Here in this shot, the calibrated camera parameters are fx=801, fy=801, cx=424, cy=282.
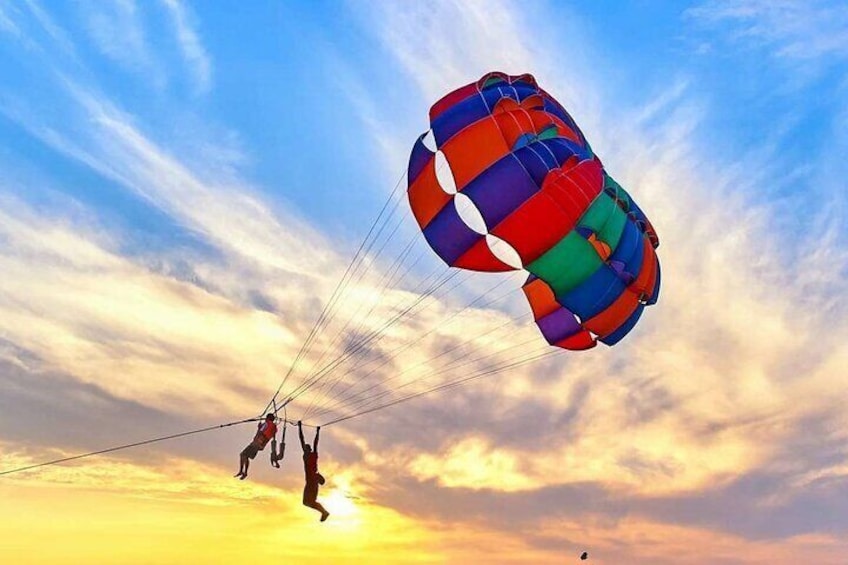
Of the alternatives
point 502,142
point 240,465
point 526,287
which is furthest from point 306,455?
point 502,142

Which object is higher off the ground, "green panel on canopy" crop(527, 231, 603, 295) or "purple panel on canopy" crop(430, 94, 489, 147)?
"purple panel on canopy" crop(430, 94, 489, 147)

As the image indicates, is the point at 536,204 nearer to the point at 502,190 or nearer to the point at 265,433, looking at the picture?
the point at 502,190

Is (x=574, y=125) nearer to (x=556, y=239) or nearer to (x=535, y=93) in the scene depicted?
(x=535, y=93)

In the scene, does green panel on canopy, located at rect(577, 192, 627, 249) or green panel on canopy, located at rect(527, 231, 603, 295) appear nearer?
green panel on canopy, located at rect(577, 192, 627, 249)

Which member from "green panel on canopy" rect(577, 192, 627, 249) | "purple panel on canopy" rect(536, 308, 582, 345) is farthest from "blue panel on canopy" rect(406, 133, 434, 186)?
"purple panel on canopy" rect(536, 308, 582, 345)

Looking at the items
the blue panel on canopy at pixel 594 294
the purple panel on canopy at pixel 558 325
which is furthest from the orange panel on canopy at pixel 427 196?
the purple panel on canopy at pixel 558 325

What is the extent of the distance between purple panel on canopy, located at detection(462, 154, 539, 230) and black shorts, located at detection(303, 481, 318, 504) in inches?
317

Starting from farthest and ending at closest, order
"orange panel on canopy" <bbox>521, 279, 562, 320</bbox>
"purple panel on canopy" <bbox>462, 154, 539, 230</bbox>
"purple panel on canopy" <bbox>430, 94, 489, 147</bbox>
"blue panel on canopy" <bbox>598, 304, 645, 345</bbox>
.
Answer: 1. "orange panel on canopy" <bbox>521, 279, 562, 320</bbox>
2. "blue panel on canopy" <bbox>598, 304, 645, 345</bbox>
3. "purple panel on canopy" <bbox>430, 94, 489, 147</bbox>
4. "purple panel on canopy" <bbox>462, 154, 539, 230</bbox>

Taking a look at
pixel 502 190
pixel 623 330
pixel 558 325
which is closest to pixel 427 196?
pixel 502 190

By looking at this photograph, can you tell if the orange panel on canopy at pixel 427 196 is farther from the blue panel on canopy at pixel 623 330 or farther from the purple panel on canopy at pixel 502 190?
the blue panel on canopy at pixel 623 330

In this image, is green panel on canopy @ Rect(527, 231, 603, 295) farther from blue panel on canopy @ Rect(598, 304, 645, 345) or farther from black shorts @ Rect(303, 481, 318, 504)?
black shorts @ Rect(303, 481, 318, 504)

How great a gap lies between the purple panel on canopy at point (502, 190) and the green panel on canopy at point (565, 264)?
1406 mm

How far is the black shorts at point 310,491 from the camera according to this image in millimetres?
20656

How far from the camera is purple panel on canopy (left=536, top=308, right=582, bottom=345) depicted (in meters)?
22.4
